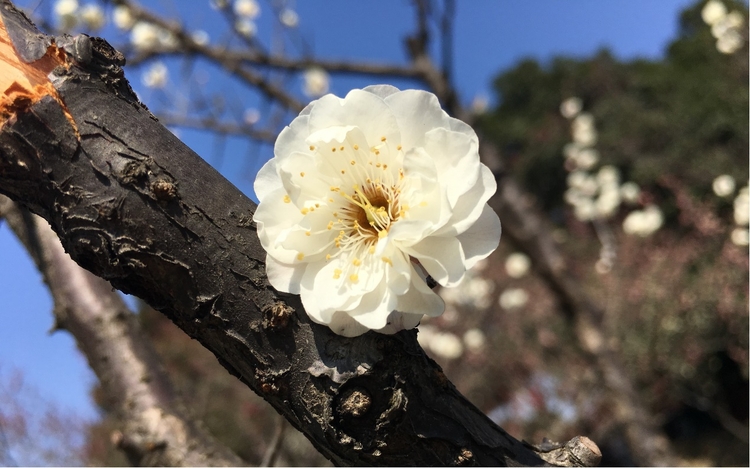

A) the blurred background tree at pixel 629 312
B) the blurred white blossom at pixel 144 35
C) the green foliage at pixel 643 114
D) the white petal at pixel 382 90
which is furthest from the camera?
the green foliage at pixel 643 114

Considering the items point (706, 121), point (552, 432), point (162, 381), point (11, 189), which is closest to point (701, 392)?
point (552, 432)

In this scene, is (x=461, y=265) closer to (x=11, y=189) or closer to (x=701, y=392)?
(x=11, y=189)

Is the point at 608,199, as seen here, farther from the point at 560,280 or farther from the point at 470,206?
the point at 470,206

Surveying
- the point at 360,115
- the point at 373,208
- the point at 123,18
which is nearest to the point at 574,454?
the point at 373,208

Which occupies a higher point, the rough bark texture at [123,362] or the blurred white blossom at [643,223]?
the blurred white blossom at [643,223]

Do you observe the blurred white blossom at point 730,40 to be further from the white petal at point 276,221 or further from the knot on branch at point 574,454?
the white petal at point 276,221

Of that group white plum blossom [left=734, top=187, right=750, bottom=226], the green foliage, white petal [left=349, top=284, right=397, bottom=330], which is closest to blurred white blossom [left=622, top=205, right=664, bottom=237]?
the green foliage

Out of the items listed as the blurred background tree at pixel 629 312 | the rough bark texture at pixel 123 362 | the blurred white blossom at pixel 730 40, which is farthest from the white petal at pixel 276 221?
the blurred white blossom at pixel 730 40
